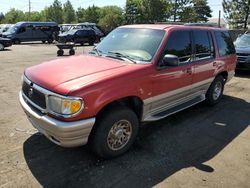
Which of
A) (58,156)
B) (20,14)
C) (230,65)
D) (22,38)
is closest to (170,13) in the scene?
(22,38)

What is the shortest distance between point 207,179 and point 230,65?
405cm

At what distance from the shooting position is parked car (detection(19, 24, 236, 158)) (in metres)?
3.69

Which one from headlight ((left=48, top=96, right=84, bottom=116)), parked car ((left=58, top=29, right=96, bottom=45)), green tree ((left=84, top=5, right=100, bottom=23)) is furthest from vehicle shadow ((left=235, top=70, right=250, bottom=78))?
green tree ((left=84, top=5, right=100, bottom=23))

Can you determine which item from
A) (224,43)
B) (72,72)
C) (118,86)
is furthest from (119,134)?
(224,43)

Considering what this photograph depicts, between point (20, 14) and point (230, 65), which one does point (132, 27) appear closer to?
point (230, 65)

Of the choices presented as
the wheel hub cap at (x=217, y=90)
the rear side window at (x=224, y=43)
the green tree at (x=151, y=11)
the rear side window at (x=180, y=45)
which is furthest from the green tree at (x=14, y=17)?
the rear side window at (x=180, y=45)

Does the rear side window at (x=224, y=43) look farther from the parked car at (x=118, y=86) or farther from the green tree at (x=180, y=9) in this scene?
the green tree at (x=180, y=9)

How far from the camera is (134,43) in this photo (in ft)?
16.4

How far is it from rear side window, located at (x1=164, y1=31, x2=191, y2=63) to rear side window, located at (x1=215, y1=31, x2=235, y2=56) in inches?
54.7

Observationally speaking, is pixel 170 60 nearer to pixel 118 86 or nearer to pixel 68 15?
pixel 118 86

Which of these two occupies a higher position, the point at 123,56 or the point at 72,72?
the point at 123,56

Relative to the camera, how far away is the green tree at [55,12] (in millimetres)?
88456

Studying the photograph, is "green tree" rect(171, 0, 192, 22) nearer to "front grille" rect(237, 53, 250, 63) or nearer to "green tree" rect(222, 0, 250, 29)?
"green tree" rect(222, 0, 250, 29)

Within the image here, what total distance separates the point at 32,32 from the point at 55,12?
62.7 m
